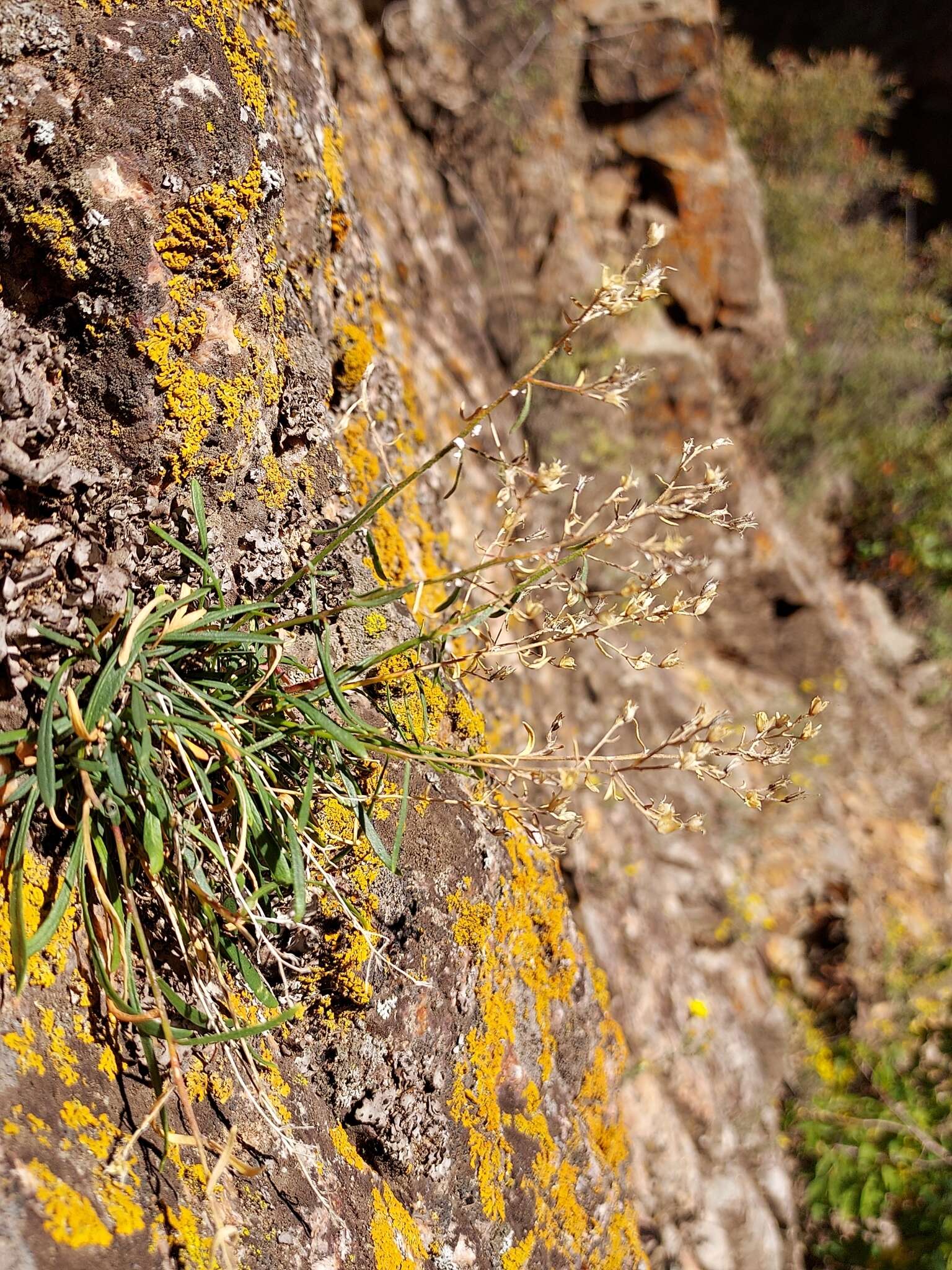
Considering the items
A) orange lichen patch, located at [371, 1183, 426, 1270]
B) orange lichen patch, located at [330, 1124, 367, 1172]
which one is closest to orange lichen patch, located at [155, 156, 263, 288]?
orange lichen patch, located at [330, 1124, 367, 1172]

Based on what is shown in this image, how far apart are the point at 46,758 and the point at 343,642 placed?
65 cm

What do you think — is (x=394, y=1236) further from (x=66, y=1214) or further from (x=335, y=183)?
(x=335, y=183)

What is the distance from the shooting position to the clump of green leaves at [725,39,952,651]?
619 centimetres

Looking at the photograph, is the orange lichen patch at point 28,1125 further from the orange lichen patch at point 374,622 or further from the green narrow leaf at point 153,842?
the orange lichen patch at point 374,622

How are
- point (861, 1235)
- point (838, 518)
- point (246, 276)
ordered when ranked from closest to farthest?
point (246, 276) < point (861, 1235) < point (838, 518)

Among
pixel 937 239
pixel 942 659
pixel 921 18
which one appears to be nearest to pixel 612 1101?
pixel 942 659

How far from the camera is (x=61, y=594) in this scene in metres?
1.38

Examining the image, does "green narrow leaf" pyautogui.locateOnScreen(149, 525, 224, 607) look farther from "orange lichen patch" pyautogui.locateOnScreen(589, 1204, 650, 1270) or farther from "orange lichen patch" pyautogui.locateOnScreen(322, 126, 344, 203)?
"orange lichen patch" pyautogui.locateOnScreen(589, 1204, 650, 1270)

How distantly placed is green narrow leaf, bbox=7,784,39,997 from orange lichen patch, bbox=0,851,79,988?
0.6 inches

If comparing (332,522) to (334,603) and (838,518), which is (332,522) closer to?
(334,603)

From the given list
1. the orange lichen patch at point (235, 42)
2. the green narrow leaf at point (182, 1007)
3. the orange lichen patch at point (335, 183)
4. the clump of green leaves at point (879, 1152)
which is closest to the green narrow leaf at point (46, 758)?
the green narrow leaf at point (182, 1007)

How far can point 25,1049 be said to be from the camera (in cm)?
120

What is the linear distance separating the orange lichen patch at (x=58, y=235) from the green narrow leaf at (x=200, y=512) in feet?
1.23

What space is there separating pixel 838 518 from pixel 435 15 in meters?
4.50
